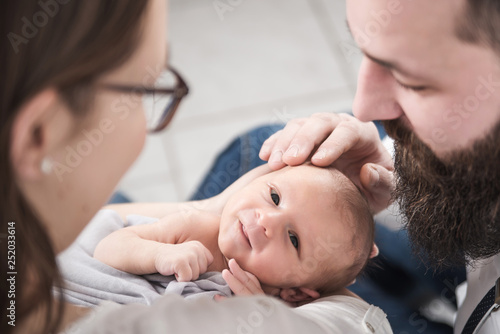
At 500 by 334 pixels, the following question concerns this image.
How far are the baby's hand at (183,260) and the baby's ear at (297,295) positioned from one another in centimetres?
20

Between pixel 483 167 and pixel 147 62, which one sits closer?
pixel 147 62

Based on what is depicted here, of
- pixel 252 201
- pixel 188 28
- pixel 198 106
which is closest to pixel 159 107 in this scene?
pixel 198 106

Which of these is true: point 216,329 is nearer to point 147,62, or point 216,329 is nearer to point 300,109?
point 147,62

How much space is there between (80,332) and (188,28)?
2393 mm

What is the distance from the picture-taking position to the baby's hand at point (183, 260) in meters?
1.10

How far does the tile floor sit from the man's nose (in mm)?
1452

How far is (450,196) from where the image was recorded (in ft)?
3.40

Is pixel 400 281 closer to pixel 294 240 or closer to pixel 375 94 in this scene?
pixel 294 240

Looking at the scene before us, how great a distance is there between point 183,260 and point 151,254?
8 centimetres

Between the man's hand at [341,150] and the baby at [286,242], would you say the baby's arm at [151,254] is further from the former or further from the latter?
the man's hand at [341,150]

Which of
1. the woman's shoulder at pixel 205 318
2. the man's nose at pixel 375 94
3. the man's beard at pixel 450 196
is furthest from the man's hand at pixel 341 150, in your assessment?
the woman's shoulder at pixel 205 318

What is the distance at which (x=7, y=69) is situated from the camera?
62 centimetres

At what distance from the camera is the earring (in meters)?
0.69

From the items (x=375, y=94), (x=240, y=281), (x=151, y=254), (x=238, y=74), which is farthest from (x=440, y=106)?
(x=238, y=74)
